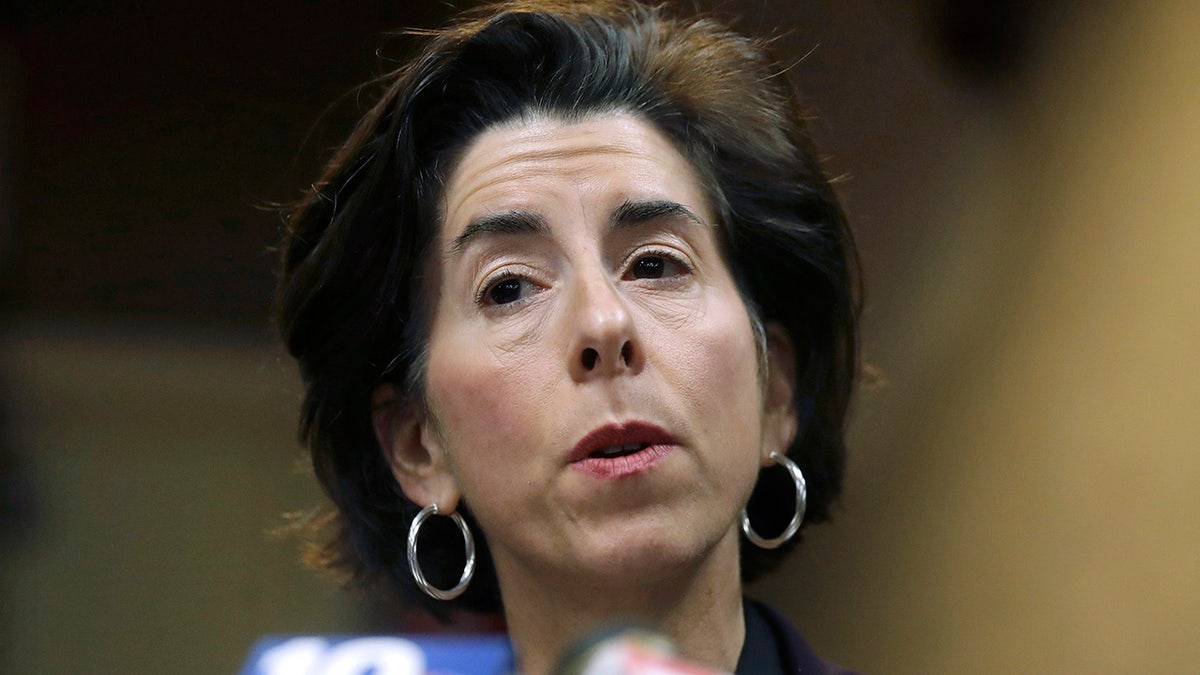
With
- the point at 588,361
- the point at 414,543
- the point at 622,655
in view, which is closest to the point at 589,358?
the point at 588,361

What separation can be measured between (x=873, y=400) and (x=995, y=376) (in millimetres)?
279

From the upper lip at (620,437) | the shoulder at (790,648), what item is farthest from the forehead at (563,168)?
the shoulder at (790,648)

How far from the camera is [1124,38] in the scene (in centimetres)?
279

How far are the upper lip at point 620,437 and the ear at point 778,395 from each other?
32cm

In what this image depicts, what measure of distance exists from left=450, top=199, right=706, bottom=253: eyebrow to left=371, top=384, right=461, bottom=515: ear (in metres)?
0.27

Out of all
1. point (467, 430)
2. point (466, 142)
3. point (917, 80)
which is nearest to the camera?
point (467, 430)

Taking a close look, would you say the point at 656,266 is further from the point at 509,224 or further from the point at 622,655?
the point at 622,655

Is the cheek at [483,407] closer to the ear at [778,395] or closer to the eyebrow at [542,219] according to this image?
the eyebrow at [542,219]

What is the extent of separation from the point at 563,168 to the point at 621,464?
414 mm

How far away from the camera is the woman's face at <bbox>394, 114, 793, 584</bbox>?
1488 mm

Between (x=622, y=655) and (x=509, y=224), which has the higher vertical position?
(x=622, y=655)

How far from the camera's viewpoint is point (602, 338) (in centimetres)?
148

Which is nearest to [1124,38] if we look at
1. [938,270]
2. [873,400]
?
[938,270]

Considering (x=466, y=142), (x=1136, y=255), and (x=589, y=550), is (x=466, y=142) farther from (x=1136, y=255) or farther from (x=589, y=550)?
(x=1136, y=255)
